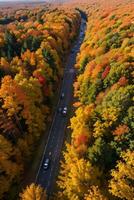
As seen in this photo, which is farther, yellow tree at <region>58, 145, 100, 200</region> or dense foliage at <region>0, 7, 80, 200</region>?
dense foliage at <region>0, 7, 80, 200</region>

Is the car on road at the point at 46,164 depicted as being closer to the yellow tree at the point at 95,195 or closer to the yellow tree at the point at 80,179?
the yellow tree at the point at 80,179

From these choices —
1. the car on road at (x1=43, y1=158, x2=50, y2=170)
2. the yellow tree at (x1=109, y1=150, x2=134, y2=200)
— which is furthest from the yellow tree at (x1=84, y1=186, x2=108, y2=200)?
the car on road at (x1=43, y1=158, x2=50, y2=170)

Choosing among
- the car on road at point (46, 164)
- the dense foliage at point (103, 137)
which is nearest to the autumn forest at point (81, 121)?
the dense foliage at point (103, 137)

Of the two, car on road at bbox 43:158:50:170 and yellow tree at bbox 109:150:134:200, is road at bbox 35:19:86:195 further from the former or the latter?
yellow tree at bbox 109:150:134:200

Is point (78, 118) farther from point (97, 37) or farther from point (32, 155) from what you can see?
point (97, 37)

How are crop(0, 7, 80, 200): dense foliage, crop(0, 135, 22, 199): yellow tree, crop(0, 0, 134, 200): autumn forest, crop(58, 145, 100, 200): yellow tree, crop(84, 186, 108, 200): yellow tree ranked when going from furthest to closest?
crop(0, 7, 80, 200): dense foliage < crop(0, 135, 22, 199): yellow tree < crop(0, 0, 134, 200): autumn forest < crop(58, 145, 100, 200): yellow tree < crop(84, 186, 108, 200): yellow tree

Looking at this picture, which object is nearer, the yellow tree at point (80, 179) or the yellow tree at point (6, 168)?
the yellow tree at point (80, 179)

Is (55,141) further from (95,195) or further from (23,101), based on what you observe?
(95,195)

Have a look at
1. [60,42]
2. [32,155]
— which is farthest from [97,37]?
[32,155]
